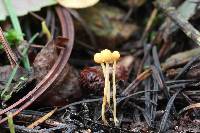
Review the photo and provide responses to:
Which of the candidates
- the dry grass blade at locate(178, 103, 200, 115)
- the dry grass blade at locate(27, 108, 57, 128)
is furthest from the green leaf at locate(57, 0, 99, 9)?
the dry grass blade at locate(178, 103, 200, 115)

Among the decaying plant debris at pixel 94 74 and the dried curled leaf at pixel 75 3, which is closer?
the decaying plant debris at pixel 94 74

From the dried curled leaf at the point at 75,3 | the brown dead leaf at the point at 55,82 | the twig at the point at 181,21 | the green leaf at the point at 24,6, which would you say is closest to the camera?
the brown dead leaf at the point at 55,82

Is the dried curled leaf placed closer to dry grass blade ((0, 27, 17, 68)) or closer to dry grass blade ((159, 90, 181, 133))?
dry grass blade ((0, 27, 17, 68))

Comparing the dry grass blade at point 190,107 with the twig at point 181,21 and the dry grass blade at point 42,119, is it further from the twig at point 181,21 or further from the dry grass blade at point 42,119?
the dry grass blade at point 42,119

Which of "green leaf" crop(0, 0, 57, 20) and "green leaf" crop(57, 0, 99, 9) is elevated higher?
"green leaf" crop(57, 0, 99, 9)

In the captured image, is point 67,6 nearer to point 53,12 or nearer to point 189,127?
point 53,12

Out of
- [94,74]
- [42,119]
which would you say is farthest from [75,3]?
[42,119]

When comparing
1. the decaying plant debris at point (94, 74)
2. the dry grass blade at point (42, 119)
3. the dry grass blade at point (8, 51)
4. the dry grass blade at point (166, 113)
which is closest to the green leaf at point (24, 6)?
the decaying plant debris at point (94, 74)
